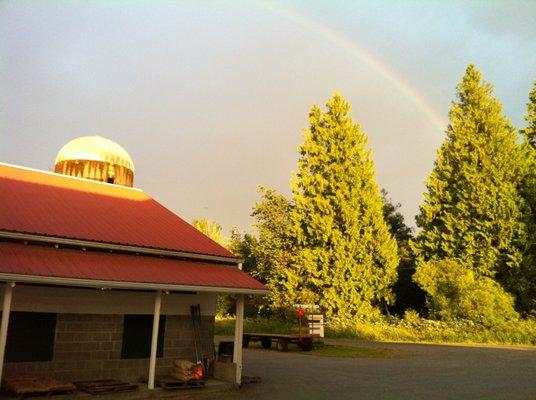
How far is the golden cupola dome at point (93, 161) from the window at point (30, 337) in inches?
397

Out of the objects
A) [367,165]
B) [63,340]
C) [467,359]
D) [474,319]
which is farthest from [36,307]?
[367,165]

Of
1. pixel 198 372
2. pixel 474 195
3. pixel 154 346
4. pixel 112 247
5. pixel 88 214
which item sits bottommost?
pixel 198 372

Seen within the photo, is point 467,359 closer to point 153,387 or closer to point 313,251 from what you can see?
point 153,387

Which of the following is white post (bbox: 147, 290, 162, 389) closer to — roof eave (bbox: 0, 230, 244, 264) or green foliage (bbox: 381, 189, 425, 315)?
roof eave (bbox: 0, 230, 244, 264)

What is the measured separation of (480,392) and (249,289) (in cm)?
664

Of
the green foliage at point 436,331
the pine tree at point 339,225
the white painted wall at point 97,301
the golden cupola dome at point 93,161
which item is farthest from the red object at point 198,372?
the pine tree at point 339,225

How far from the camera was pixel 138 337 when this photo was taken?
44.4 ft

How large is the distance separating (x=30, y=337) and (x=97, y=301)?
5.76ft

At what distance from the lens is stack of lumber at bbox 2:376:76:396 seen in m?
10.6

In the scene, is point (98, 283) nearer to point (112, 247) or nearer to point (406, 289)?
point (112, 247)

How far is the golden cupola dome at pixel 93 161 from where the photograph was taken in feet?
69.4

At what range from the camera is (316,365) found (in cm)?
1855

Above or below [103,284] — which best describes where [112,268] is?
above

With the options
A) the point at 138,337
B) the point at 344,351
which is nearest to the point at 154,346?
the point at 138,337
